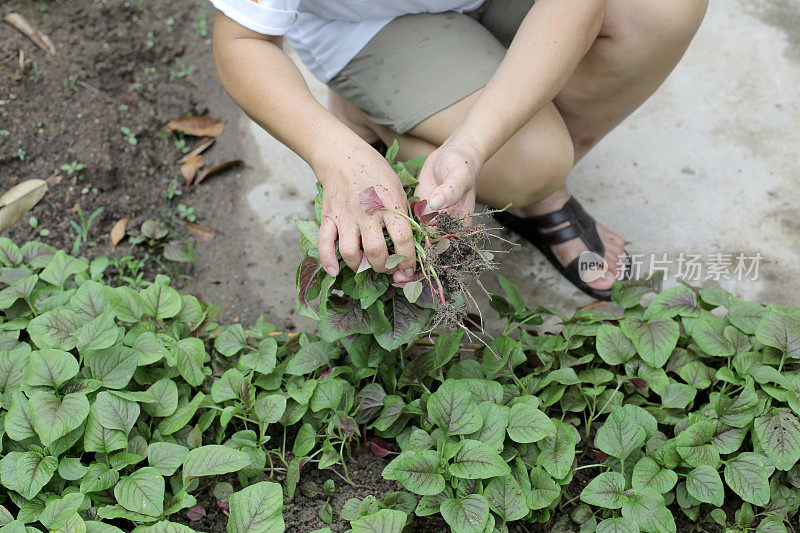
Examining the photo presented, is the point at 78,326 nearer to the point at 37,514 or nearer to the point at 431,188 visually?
the point at 37,514

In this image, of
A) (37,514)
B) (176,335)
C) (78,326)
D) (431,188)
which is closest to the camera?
(37,514)

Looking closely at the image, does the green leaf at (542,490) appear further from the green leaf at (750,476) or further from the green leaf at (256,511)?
the green leaf at (256,511)

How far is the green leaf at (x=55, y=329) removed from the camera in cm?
156

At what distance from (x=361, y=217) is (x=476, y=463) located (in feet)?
1.74

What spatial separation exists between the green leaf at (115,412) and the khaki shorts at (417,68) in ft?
3.07


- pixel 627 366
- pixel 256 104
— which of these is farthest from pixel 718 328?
pixel 256 104

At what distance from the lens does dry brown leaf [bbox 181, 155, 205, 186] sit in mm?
2436

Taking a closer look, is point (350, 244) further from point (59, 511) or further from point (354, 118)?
point (354, 118)

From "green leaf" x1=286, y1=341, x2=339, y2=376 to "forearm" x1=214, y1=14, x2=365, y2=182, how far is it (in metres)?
0.42

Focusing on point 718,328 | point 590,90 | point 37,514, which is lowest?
point 37,514

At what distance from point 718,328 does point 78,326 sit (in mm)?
1515

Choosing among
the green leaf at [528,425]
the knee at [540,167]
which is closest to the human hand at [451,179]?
the knee at [540,167]

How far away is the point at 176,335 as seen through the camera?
1.74 meters

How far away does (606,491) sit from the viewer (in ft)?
4.63
